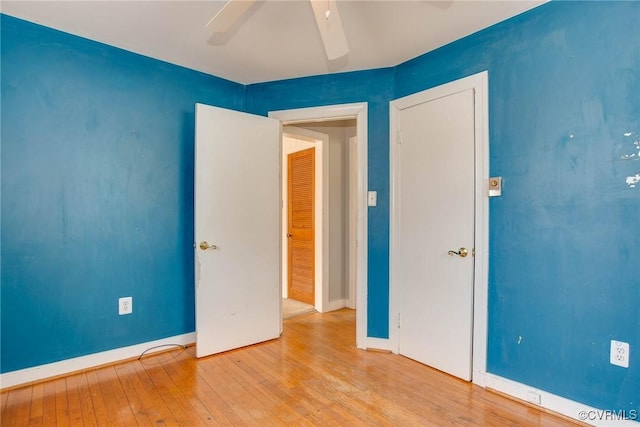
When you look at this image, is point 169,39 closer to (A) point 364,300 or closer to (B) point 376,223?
(B) point 376,223

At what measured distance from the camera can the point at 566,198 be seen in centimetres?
189

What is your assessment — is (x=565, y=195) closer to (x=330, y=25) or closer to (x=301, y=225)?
(x=330, y=25)

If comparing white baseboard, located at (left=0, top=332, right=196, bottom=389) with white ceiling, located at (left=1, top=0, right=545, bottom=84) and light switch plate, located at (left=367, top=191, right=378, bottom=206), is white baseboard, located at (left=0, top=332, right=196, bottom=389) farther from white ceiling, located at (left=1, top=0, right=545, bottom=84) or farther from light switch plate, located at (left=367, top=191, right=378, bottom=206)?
white ceiling, located at (left=1, top=0, right=545, bottom=84)

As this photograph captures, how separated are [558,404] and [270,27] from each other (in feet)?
9.45

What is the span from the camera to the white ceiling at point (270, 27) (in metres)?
1.99

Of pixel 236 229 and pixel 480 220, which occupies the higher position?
pixel 480 220

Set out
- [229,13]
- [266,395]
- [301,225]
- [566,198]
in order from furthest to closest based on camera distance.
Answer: [301,225]
[266,395]
[566,198]
[229,13]

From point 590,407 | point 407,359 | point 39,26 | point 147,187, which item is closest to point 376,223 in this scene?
point 407,359

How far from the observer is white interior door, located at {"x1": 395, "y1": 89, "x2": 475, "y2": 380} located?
2309 mm

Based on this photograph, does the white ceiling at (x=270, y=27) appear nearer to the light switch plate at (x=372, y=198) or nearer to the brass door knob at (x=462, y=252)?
the light switch plate at (x=372, y=198)

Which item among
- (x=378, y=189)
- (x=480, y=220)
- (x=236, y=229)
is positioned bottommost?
A: (x=236, y=229)

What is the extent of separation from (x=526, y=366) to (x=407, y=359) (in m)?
0.86

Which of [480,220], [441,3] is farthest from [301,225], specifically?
[441,3]

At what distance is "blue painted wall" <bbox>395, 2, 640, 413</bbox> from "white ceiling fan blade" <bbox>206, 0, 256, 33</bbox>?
63.0 inches
